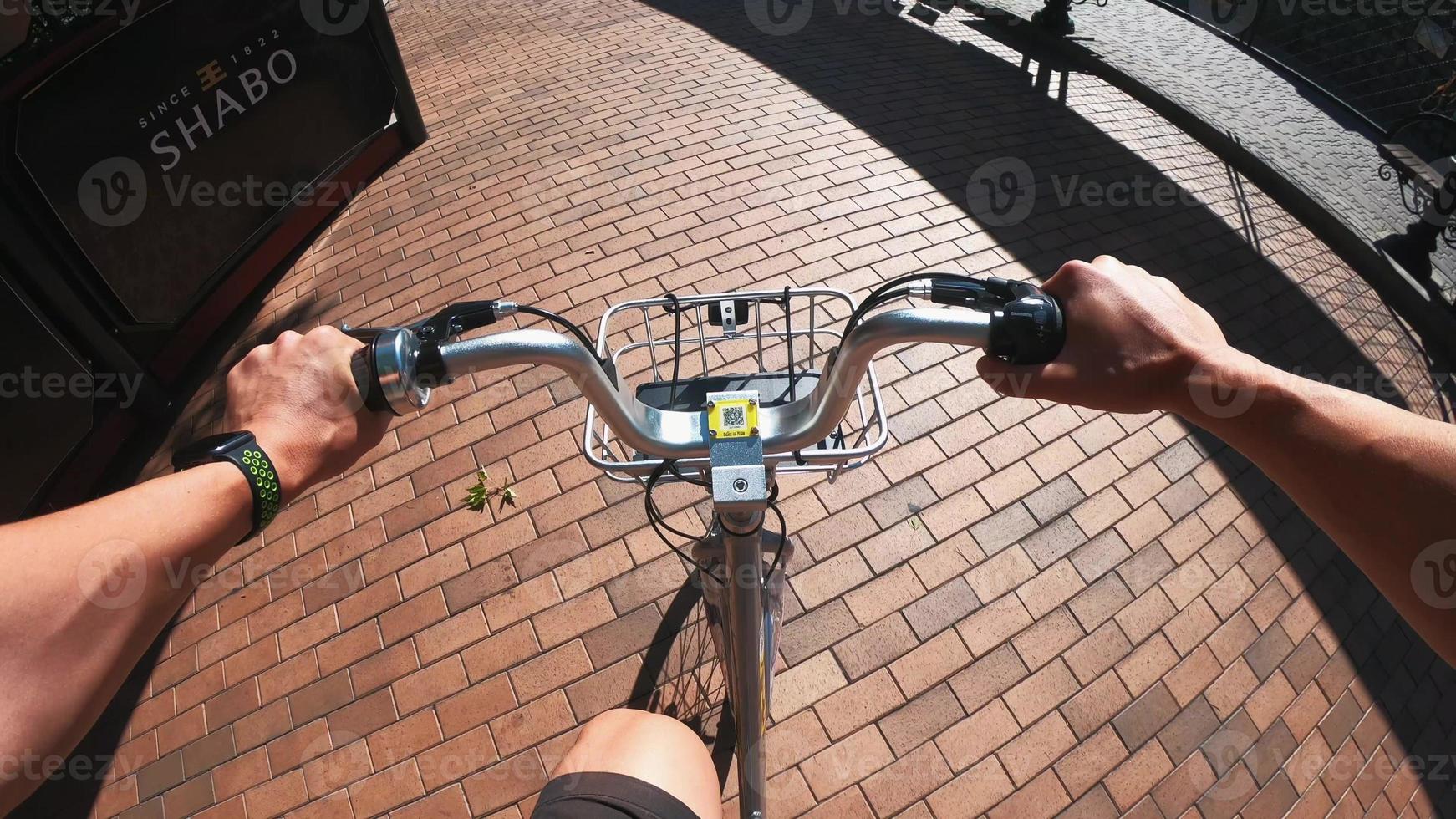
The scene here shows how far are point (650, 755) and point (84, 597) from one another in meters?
1.30

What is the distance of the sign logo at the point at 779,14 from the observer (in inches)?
270

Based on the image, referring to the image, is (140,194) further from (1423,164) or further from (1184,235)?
(1423,164)

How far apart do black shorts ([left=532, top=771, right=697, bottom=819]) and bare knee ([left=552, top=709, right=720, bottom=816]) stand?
70 mm

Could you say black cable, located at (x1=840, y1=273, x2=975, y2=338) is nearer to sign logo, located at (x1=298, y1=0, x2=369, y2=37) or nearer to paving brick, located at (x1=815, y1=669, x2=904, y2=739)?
paving brick, located at (x1=815, y1=669, x2=904, y2=739)

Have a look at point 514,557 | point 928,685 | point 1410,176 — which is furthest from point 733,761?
point 1410,176

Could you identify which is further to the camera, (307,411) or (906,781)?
(906,781)

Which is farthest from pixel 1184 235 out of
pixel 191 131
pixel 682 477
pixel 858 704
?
pixel 191 131

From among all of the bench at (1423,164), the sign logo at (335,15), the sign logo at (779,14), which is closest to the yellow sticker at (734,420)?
the sign logo at (335,15)

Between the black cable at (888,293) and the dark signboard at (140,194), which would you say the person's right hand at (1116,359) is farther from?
the dark signboard at (140,194)

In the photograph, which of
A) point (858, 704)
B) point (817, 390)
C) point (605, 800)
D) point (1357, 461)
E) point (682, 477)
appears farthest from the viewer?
point (858, 704)

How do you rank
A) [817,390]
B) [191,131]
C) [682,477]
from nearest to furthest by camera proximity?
[817,390] → [682,477] → [191,131]

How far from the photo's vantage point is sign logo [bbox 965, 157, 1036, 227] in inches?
179

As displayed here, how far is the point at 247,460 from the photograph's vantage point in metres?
1.30

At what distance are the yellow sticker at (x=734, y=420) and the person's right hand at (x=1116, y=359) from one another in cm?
43
